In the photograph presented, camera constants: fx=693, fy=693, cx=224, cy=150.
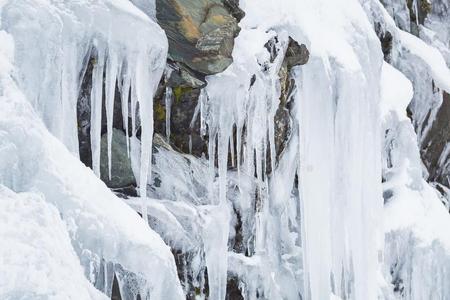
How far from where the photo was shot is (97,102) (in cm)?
545

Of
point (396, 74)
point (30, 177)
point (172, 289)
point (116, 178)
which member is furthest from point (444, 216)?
point (30, 177)

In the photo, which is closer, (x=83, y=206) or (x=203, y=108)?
(x=83, y=206)

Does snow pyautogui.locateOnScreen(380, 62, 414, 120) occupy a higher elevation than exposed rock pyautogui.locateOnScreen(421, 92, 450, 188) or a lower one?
higher

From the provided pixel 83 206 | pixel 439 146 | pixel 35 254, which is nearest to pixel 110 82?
pixel 83 206

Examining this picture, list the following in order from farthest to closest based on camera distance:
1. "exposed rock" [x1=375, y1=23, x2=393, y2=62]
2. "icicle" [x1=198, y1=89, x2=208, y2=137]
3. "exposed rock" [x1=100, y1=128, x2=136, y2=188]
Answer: "exposed rock" [x1=375, y1=23, x2=393, y2=62]
"icicle" [x1=198, y1=89, x2=208, y2=137]
"exposed rock" [x1=100, y1=128, x2=136, y2=188]

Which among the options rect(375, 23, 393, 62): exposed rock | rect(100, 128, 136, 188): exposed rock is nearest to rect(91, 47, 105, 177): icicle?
rect(100, 128, 136, 188): exposed rock

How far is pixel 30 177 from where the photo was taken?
3.29 metres

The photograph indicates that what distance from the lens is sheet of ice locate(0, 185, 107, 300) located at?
2598 mm

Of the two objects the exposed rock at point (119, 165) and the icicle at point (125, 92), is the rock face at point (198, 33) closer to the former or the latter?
the icicle at point (125, 92)

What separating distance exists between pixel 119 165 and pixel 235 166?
54.0 inches

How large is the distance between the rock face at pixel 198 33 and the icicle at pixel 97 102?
2.62 ft

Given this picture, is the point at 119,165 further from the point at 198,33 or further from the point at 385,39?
the point at 385,39

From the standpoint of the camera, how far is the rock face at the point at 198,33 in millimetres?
5969

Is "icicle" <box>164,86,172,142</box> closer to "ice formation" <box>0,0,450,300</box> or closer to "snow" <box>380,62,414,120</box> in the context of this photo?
"ice formation" <box>0,0,450,300</box>
